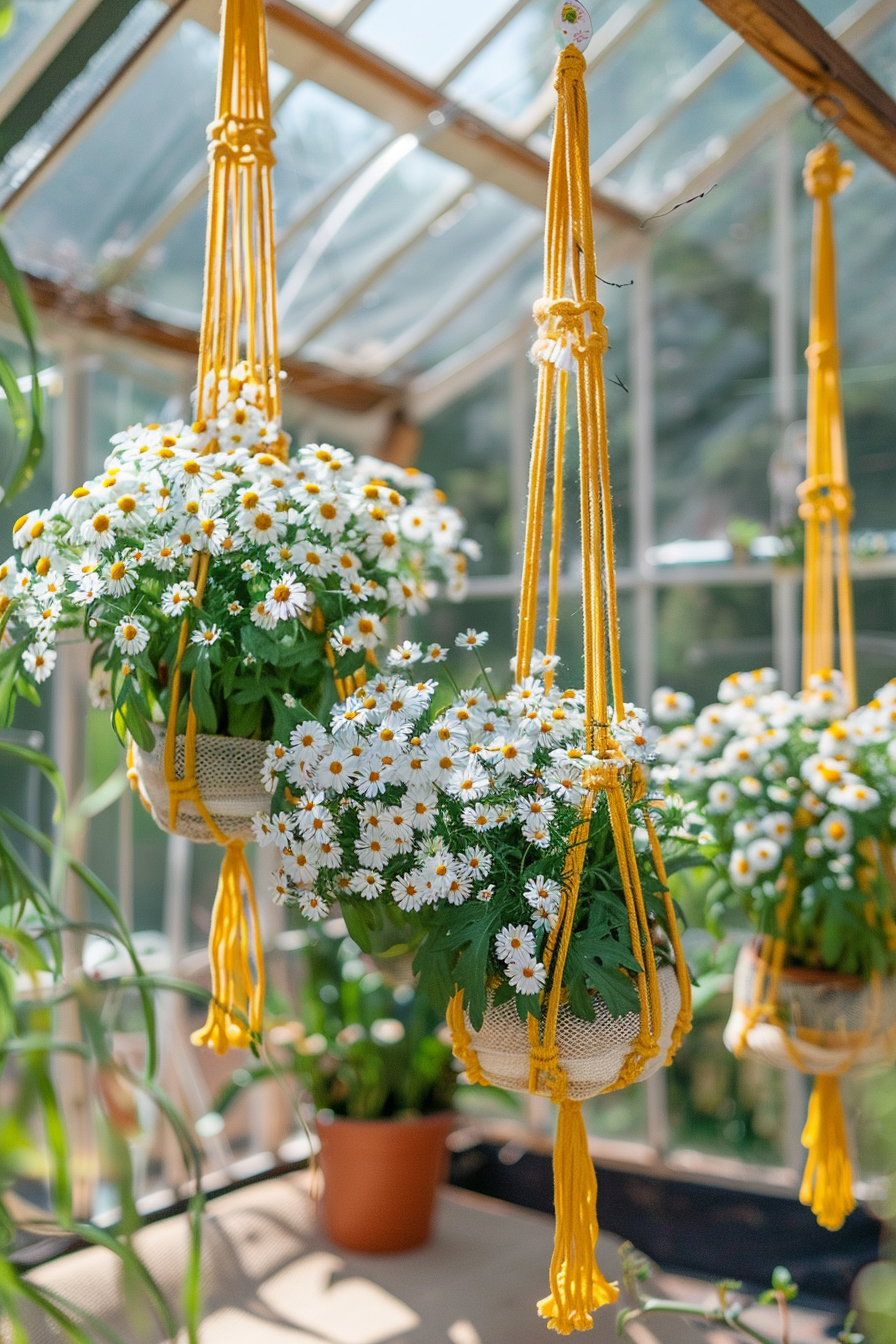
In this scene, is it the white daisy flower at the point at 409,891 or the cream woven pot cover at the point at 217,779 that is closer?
the white daisy flower at the point at 409,891

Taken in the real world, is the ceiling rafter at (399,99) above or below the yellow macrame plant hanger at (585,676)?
above

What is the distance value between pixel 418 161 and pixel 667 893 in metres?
1.94

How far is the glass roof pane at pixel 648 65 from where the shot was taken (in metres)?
2.38

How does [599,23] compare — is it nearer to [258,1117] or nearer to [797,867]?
[797,867]

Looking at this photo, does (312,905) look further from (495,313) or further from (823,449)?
(495,313)

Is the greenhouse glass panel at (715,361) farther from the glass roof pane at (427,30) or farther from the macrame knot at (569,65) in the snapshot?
→ the macrame knot at (569,65)

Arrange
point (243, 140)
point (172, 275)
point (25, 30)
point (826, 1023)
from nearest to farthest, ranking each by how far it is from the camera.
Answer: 1. point (243, 140)
2. point (826, 1023)
3. point (25, 30)
4. point (172, 275)

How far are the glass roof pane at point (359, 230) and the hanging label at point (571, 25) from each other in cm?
135

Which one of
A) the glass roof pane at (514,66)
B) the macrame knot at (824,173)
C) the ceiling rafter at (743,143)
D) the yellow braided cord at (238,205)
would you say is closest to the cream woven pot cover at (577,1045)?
the yellow braided cord at (238,205)

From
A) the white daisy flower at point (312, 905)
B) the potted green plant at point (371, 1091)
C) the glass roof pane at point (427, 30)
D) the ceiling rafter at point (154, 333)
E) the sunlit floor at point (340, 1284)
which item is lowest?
the sunlit floor at point (340, 1284)

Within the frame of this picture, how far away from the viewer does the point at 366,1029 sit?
8.57 ft

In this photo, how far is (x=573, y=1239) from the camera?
1029mm

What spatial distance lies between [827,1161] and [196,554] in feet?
3.79

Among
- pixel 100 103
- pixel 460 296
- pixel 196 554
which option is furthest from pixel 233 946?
pixel 460 296
